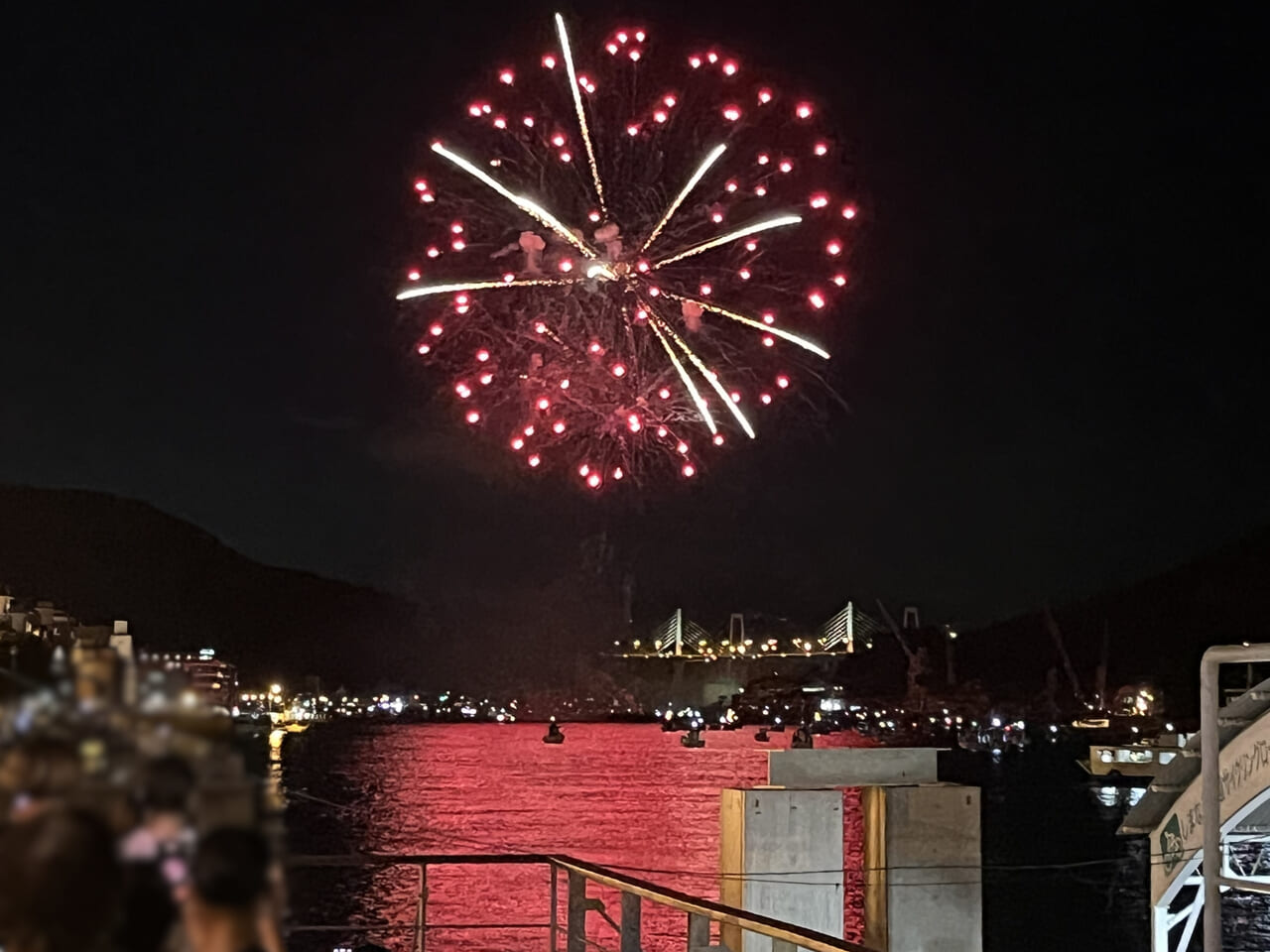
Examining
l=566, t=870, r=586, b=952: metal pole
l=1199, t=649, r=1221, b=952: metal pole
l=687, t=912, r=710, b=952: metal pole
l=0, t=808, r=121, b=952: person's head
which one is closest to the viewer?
l=0, t=808, r=121, b=952: person's head

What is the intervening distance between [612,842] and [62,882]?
82008mm

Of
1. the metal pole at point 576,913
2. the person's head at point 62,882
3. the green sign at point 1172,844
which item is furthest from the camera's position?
the green sign at point 1172,844

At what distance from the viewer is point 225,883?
45.3 inches

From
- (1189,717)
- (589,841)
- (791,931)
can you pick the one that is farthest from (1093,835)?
(1189,717)

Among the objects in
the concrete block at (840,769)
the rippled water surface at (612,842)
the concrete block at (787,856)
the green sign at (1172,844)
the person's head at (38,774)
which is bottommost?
the rippled water surface at (612,842)

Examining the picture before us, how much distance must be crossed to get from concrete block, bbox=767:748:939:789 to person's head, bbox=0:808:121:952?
66.7 feet

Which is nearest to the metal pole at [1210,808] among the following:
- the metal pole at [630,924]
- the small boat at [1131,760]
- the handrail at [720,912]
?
the metal pole at [630,924]

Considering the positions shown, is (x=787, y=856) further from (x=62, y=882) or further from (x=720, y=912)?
(x=62, y=882)

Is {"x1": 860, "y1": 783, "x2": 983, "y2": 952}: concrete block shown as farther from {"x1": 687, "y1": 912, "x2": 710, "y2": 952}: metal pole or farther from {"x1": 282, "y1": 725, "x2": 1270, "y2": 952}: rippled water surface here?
{"x1": 687, "y1": 912, "x2": 710, "y2": 952}: metal pole

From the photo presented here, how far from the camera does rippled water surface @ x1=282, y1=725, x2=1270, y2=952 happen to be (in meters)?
50.1

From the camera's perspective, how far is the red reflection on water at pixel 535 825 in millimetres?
51844

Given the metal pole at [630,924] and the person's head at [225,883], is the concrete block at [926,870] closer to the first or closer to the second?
the metal pole at [630,924]

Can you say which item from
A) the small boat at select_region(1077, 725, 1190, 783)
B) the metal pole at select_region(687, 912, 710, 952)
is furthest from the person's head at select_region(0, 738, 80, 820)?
the small boat at select_region(1077, 725, 1190, 783)

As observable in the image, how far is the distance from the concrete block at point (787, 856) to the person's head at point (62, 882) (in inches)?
749
